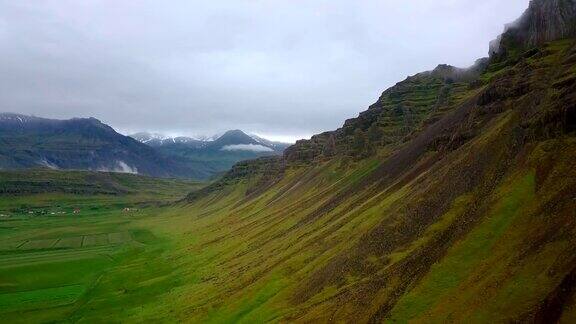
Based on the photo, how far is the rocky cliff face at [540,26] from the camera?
126188 millimetres

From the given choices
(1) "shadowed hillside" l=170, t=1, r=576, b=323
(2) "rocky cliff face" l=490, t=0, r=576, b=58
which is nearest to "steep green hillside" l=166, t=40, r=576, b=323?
(1) "shadowed hillside" l=170, t=1, r=576, b=323

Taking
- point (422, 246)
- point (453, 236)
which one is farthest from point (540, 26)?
point (422, 246)

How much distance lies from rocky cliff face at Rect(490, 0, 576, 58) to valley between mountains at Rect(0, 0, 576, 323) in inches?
16.9

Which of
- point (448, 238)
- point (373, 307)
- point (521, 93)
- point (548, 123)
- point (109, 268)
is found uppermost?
point (521, 93)

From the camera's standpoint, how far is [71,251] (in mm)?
192625

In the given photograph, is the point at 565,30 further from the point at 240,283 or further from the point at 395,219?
the point at 240,283

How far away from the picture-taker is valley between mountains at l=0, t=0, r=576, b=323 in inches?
2116

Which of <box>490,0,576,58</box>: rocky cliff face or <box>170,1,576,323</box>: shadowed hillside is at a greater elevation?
<box>490,0,576,58</box>: rocky cliff face

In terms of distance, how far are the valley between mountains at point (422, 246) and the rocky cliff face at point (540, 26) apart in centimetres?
43

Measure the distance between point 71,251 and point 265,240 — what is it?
3857 inches

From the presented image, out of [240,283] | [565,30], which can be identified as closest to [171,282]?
[240,283]

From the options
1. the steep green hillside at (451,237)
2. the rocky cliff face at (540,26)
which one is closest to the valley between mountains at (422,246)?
the steep green hillside at (451,237)

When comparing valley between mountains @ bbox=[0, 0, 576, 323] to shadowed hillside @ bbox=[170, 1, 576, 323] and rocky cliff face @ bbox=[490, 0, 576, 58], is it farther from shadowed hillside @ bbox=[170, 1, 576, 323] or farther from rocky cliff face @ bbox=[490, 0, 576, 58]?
rocky cliff face @ bbox=[490, 0, 576, 58]

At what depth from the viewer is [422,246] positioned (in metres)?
68.9
